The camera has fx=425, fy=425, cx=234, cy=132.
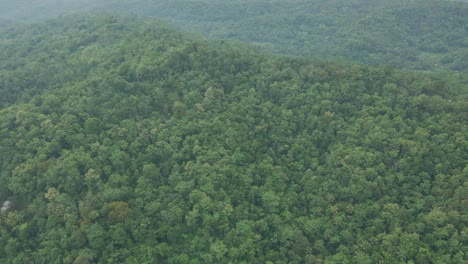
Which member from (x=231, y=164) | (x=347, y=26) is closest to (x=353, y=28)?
(x=347, y=26)

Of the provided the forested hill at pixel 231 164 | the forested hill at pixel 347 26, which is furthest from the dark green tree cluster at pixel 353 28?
the forested hill at pixel 231 164

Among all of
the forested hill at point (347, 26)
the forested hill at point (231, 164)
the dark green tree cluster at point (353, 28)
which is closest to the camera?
the forested hill at point (231, 164)

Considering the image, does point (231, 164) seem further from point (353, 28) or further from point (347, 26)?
point (347, 26)

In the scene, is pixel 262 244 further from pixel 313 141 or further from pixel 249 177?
pixel 313 141

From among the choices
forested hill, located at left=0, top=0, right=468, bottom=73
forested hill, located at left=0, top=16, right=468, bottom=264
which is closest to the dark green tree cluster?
forested hill, located at left=0, top=0, right=468, bottom=73

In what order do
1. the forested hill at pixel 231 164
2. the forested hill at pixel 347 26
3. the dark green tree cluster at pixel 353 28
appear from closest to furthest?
the forested hill at pixel 231 164 → the dark green tree cluster at pixel 353 28 → the forested hill at pixel 347 26

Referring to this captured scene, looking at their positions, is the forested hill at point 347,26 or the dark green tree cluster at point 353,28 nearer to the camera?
the dark green tree cluster at point 353,28

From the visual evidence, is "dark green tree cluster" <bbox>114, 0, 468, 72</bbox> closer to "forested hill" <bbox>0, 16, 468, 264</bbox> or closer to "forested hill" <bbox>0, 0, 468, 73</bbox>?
"forested hill" <bbox>0, 0, 468, 73</bbox>

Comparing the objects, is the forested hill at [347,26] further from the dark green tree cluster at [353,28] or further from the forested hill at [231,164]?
the forested hill at [231,164]

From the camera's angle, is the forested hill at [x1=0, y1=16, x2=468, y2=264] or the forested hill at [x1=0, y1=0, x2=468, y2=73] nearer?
the forested hill at [x1=0, y1=16, x2=468, y2=264]
